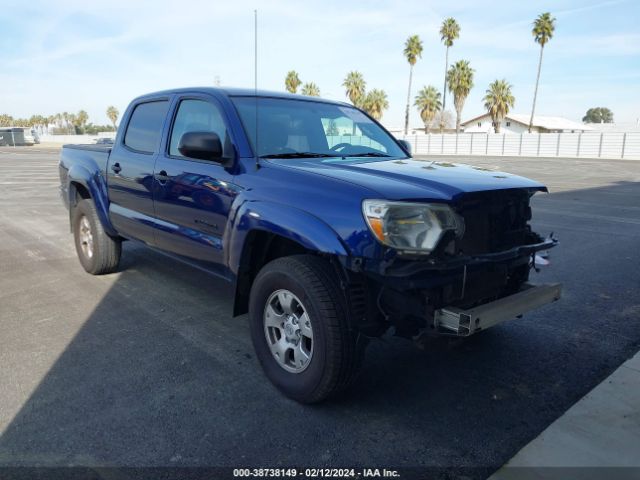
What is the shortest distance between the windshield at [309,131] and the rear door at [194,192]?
0.82 ft

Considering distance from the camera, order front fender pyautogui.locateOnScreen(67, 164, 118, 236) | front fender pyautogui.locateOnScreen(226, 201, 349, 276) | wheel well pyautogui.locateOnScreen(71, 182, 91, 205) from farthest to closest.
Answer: wheel well pyautogui.locateOnScreen(71, 182, 91, 205) < front fender pyautogui.locateOnScreen(67, 164, 118, 236) < front fender pyautogui.locateOnScreen(226, 201, 349, 276)

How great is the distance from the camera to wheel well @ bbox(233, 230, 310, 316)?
3.34 m

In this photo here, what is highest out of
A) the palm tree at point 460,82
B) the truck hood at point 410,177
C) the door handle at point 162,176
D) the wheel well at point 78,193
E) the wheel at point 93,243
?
the palm tree at point 460,82

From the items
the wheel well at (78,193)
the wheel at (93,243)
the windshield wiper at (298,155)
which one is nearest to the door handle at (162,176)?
the windshield wiper at (298,155)

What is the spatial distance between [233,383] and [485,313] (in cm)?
165

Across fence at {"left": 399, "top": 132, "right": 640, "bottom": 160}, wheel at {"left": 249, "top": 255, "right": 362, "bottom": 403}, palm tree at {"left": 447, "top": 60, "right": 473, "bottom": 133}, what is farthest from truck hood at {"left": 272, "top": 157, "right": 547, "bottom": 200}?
palm tree at {"left": 447, "top": 60, "right": 473, "bottom": 133}

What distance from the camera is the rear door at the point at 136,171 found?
14.8ft

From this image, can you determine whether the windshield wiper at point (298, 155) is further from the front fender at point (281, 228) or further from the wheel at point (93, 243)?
the wheel at point (93, 243)

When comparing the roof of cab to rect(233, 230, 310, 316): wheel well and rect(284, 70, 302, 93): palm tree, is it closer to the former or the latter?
rect(233, 230, 310, 316): wheel well

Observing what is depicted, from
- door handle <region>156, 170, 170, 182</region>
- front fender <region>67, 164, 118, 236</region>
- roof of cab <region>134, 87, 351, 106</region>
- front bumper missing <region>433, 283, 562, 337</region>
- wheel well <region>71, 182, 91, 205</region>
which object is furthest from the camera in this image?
wheel well <region>71, 182, 91, 205</region>

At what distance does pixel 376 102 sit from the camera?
218 ft

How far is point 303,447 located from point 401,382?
0.94 m

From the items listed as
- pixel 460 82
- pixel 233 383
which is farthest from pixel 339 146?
pixel 460 82

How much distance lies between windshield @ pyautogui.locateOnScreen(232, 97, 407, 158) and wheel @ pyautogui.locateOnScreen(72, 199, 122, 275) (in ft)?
8.53
